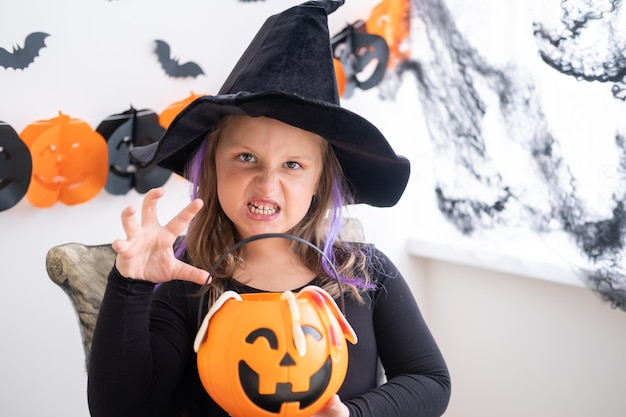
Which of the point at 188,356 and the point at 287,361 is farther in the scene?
the point at 188,356

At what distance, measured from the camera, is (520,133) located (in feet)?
6.10

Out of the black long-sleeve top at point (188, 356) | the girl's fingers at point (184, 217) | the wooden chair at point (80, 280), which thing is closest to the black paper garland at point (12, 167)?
the wooden chair at point (80, 280)

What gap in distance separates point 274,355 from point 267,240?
49cm

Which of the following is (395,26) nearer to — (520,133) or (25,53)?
(520,133)

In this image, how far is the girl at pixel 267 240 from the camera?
37.5 inches

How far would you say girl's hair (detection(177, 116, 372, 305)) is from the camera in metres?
1.20

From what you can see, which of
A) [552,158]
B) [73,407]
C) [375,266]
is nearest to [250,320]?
[375,266]

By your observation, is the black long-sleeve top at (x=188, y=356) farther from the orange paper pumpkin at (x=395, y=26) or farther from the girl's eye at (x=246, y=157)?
the orange paper pumpkin at (x=395, y=26)

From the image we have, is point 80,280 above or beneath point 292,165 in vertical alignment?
beneath

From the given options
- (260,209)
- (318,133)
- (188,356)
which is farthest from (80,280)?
(318,133)

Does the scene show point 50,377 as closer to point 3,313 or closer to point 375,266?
point 3,313

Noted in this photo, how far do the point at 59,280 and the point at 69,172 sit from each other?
1.57 feet

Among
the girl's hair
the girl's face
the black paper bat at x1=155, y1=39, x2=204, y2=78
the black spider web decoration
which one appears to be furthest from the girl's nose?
the black spider web decoration

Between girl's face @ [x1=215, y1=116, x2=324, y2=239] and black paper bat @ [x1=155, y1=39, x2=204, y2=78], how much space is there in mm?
747
